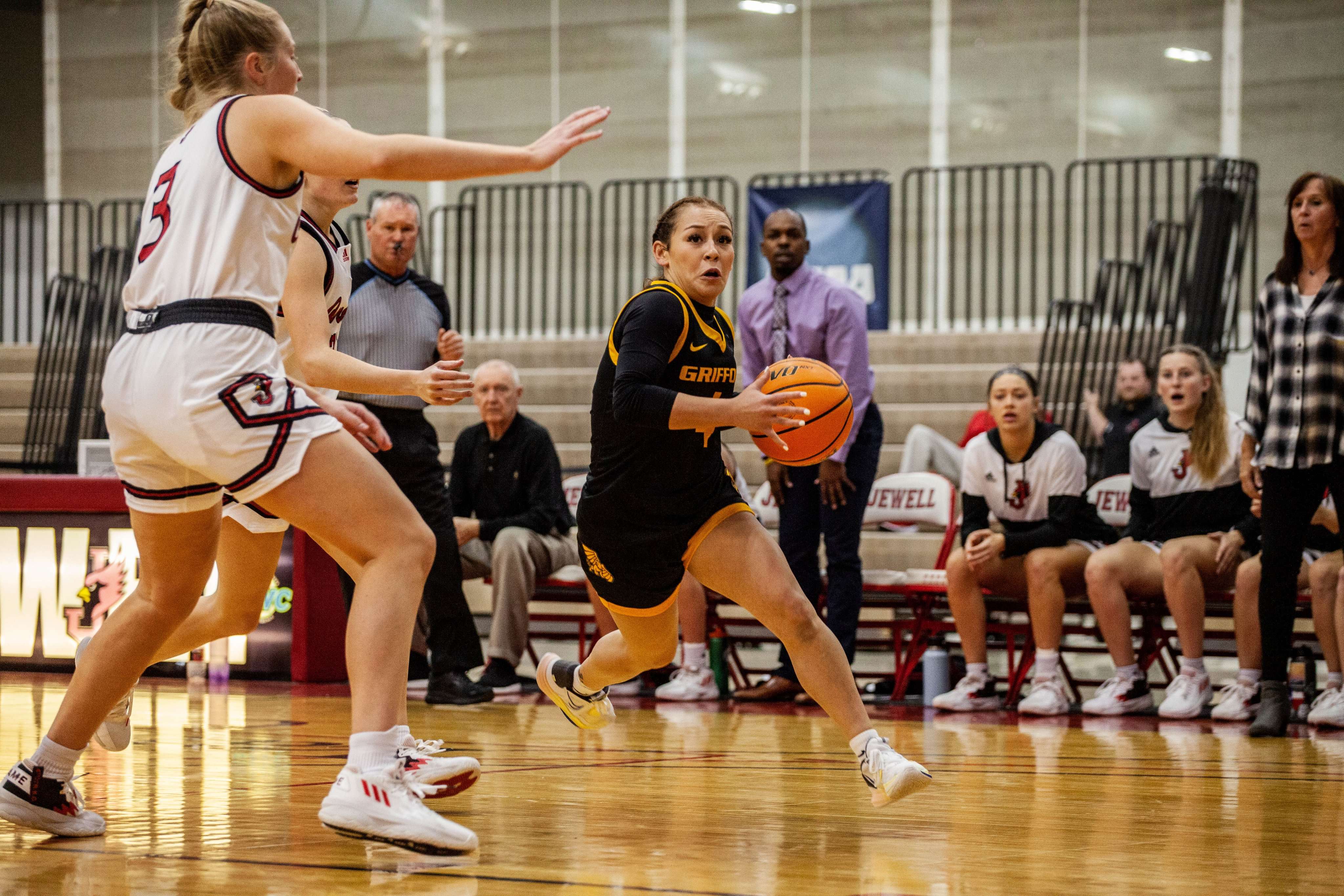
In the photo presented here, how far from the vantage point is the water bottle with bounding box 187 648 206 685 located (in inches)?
267

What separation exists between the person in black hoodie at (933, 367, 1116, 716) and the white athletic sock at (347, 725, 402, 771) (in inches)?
152

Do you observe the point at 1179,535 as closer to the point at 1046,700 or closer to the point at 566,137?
the point at 1046,700

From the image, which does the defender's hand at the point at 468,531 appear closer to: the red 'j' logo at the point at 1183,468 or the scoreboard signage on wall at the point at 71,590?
the scoreboard signage on wall at the point at 71,590

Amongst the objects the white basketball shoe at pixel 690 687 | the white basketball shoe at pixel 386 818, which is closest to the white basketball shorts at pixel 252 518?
the white basketball shoe at pixel 386 818

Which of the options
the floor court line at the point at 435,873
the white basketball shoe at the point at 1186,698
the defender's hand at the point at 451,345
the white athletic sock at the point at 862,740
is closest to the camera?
the floor court line at the point at 435,873

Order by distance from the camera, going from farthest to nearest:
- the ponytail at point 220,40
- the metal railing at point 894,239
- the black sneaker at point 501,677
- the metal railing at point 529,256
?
the metal railing at point 529,256, the metal railing at point 894,239, the black sneaker at point 501,677, the ponytail at point 220,40

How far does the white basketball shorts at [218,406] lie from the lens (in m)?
2.73

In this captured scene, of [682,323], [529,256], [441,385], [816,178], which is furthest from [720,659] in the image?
[529,256]

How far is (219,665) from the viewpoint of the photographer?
6.99 meters

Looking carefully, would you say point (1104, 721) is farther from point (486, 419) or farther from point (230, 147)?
point (230, 147)

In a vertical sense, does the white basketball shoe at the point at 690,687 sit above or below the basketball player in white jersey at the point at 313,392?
below

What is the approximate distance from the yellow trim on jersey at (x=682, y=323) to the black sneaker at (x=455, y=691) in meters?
2.83

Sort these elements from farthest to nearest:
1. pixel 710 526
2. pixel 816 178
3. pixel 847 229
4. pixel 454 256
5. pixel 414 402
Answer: pixel 454 256, pixel 816 178, pixel 847 229, pixel 414 402, pixel 710 526

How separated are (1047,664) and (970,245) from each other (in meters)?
7.82
